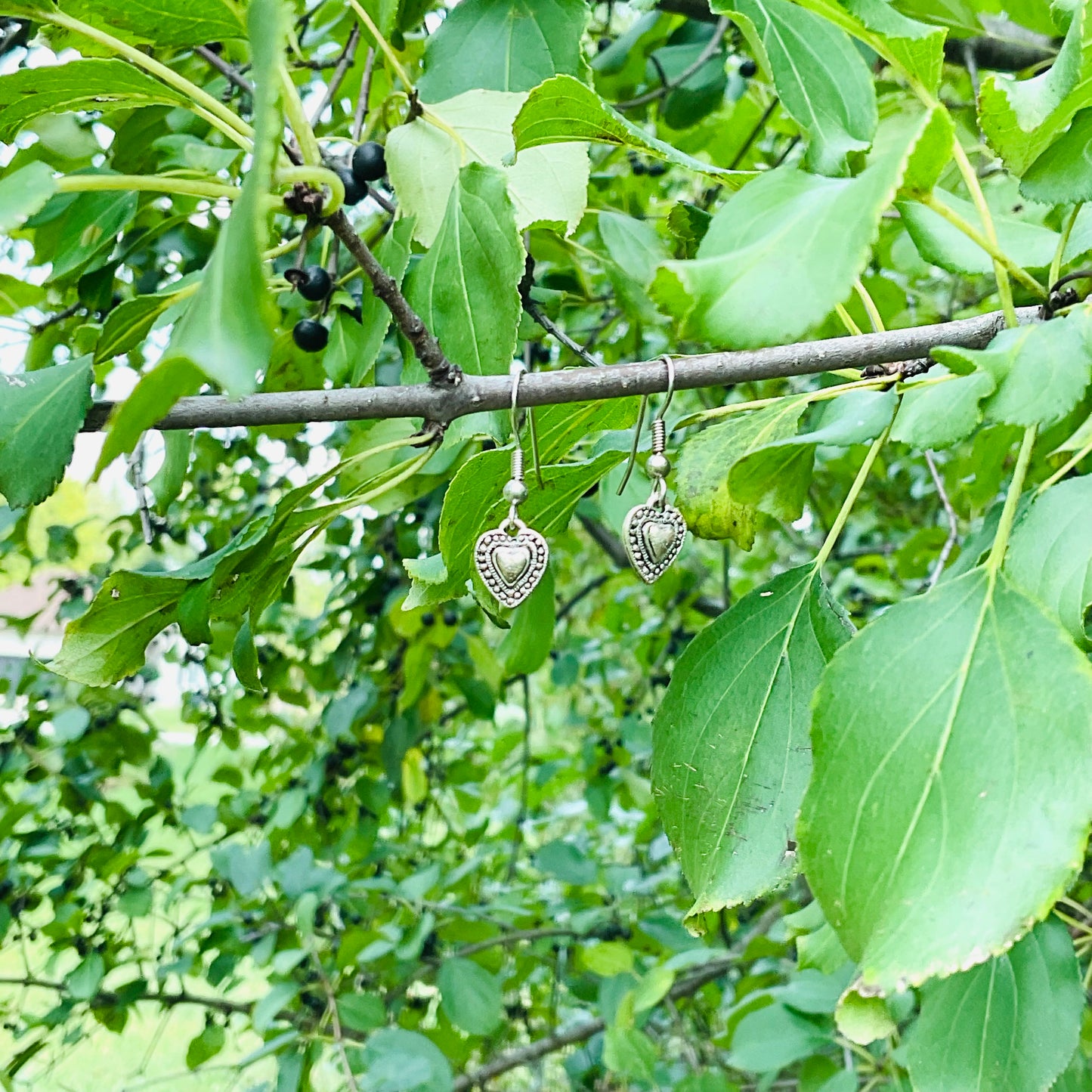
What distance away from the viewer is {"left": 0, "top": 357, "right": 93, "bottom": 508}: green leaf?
587 mm

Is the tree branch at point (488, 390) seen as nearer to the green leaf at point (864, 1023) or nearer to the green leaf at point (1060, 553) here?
the green leaf at point (1060, 553)

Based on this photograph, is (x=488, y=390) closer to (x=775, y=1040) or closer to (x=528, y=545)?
(x=528, y=545)

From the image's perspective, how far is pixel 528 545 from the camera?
598mm

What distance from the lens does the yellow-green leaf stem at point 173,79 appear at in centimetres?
55

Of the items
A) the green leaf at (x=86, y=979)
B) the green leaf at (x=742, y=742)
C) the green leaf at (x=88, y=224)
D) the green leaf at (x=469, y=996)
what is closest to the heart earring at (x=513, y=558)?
the green leaf at (x=742, y=742)

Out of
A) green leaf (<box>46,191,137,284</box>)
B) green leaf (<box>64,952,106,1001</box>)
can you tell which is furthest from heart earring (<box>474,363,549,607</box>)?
green leaf (<box>64,952,106,1001</box>)

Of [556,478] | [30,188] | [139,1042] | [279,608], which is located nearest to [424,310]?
[556,478]

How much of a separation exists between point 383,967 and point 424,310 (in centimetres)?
158

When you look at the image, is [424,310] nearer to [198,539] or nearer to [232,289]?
[232,289]

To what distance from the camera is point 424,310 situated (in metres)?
0.64

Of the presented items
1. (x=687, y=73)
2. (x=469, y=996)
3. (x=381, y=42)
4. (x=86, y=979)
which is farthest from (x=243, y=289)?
(x=86, y=979)

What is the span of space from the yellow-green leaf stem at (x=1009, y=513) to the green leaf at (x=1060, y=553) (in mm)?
11

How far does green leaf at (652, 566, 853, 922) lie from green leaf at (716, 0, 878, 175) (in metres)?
0.27

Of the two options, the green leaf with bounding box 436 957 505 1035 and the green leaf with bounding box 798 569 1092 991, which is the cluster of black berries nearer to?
the green leaf with bounding box 798 569 1092 991
